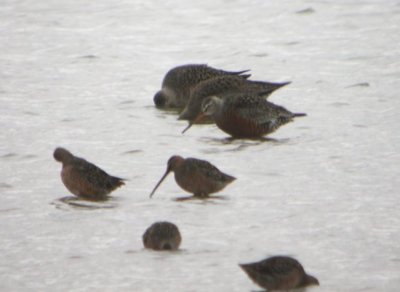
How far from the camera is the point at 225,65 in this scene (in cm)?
1589

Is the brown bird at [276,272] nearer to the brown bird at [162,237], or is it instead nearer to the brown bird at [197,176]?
the brown bird at [162,237]

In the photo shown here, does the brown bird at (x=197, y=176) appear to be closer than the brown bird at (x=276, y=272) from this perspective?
No

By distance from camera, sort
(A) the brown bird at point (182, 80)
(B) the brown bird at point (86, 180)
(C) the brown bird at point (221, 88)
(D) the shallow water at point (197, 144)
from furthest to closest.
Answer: (A) the brown bird at point (182, 80), (C) the brown bird at point (221, 88), (B) the brown bird at point (86, 180), (D) the shallow water at point (197, 144)

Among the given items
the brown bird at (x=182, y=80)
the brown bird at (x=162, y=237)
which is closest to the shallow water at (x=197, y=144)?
the brown bird at (x=162, y=237)

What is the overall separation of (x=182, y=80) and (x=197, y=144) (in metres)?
2.35

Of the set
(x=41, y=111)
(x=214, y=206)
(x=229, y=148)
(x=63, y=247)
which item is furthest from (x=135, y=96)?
(x=63, y=247)

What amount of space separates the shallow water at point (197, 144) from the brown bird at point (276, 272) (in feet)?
0.53

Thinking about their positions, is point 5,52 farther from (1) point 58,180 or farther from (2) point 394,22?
(1) point 58,180

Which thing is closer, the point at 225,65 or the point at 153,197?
the point at 153,197

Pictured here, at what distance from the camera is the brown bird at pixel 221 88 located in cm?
1340

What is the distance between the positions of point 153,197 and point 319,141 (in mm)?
2406

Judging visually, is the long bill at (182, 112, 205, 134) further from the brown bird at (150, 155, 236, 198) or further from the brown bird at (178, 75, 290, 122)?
the brown bird at (150, 155, 236, 198)

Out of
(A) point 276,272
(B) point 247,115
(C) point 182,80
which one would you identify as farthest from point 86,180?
(C) point 182,80

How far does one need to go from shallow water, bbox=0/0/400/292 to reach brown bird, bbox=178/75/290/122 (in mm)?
291
